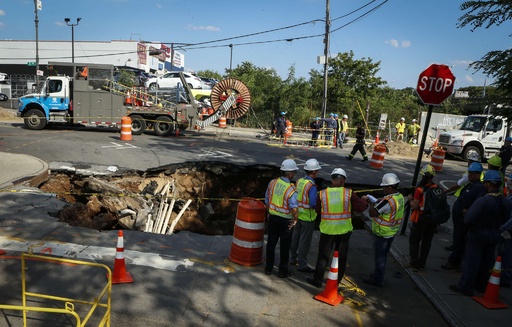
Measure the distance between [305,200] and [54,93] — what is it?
1589 cm

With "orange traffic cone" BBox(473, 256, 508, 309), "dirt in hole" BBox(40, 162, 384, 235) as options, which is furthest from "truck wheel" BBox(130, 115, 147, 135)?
"orange traffic cone" BBox(473, 256, 508, 309)

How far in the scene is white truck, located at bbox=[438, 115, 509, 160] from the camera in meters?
18.7

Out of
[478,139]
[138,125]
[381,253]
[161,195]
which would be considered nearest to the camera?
[381,253]

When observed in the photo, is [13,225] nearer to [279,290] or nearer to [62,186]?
[62,186]

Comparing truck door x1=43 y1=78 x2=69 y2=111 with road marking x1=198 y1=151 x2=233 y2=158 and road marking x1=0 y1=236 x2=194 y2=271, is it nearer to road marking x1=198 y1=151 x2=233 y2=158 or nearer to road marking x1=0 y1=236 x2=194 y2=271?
road marking x1=198 y1=151 x2=233 y2=158

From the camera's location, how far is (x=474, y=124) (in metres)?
19.2

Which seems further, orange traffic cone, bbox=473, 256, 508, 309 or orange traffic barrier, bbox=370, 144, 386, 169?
orange traffic barrier, bbox=370, 144, 386, 169

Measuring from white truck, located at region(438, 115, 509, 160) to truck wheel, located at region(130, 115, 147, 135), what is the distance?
50.2ft

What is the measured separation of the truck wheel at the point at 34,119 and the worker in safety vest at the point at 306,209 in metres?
15.8

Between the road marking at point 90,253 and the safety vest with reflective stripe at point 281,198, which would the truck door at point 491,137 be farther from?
the road marking at point 90,253

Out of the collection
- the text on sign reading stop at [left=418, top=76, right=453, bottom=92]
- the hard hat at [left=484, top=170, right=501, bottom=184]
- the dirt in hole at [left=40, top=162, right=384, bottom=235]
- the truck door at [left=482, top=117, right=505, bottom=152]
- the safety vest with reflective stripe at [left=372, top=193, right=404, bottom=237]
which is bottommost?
the dirt in hole at [left=40, top=162, right=384, bottom=235]

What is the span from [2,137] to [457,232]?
16137 millimetres

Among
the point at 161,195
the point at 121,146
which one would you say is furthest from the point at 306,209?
the point at 121,146

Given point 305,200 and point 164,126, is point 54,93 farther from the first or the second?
point 305,200
